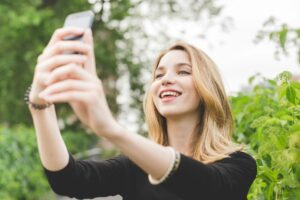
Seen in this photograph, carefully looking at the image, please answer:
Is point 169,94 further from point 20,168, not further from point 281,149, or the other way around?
point 20,168

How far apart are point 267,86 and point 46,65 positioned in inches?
107

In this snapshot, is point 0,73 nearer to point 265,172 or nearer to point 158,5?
point 158,5

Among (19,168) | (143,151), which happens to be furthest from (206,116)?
(19,168)

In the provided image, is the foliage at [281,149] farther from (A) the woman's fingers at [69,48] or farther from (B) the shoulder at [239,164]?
(A) the woman's fingers at [69,48]

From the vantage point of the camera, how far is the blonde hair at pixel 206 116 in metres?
2.58

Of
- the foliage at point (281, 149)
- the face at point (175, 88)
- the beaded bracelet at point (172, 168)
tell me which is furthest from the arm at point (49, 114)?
the foliage at point (281, 149)

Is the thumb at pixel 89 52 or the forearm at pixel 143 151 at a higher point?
the thumb at pixel 89 52

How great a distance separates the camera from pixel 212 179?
1.88 m

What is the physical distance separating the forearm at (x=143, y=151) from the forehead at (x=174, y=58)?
0.98 metres

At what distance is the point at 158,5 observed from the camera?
2073 cm

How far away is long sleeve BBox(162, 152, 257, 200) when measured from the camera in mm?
1758

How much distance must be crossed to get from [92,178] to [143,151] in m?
0.78

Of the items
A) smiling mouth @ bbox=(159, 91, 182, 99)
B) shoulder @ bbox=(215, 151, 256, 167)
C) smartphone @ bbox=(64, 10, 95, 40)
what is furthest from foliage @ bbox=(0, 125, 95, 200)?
smartphone @ bbox=(64, 10, 95, 40)

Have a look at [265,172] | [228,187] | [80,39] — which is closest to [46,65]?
[80,39]
